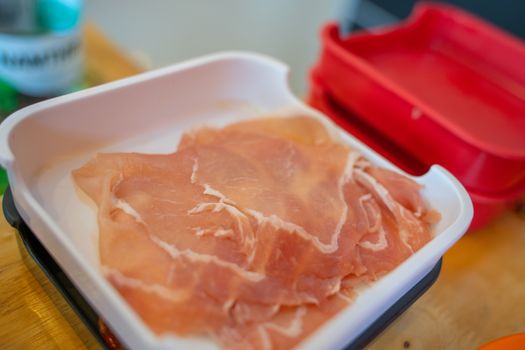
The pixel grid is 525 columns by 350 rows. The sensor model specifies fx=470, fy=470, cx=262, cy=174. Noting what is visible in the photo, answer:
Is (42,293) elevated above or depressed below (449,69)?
below

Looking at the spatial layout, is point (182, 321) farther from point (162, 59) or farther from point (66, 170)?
point (162, 59)

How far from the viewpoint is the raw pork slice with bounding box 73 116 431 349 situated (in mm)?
505

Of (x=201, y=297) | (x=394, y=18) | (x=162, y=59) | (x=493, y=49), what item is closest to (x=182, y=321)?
(x=201, y=297)

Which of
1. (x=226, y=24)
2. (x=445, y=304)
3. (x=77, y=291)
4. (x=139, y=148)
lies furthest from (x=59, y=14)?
(x=226, y=24)

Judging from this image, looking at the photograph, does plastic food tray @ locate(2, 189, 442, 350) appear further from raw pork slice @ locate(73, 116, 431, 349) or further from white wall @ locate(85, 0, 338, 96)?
white wall @ locate(85, 0, 338, 96)

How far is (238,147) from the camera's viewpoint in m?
0.72

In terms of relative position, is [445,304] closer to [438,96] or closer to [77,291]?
[438,96]

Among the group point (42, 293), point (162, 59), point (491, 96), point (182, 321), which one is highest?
point (491, 96)

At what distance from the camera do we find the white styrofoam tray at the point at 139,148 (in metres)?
0.48

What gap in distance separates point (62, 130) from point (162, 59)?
4.52 ft

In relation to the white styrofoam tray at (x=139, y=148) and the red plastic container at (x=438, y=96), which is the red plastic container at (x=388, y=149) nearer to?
the red plastic container at (x=438, y=96)

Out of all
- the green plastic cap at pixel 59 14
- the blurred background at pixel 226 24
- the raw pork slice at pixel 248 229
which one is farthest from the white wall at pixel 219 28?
the raw pork slice at pixel 248 229

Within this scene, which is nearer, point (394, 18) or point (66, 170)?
point (66, 170)

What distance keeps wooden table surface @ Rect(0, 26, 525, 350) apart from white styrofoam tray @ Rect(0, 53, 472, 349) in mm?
91
